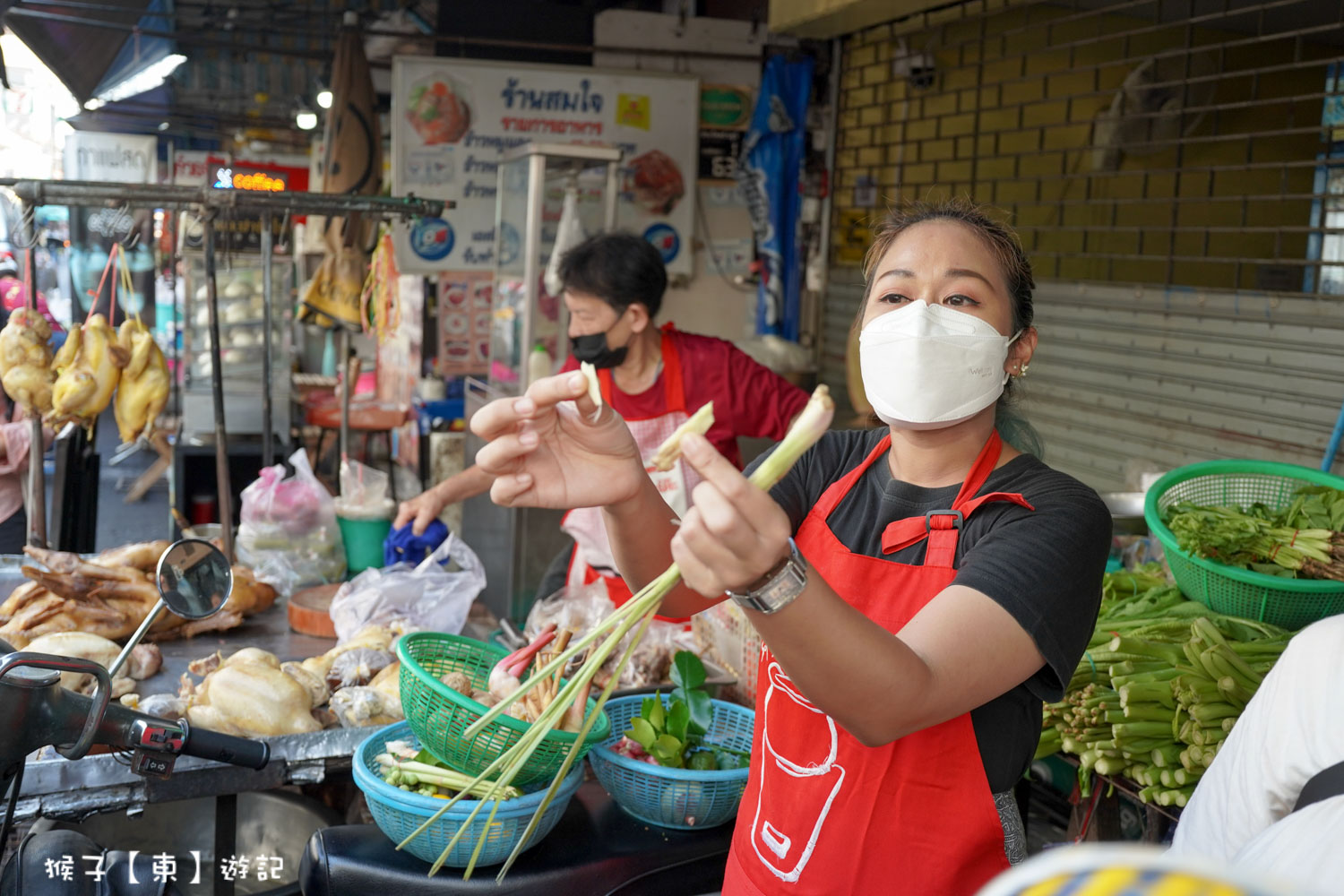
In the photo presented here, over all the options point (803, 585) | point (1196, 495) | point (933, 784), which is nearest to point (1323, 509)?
point (1196, 495)

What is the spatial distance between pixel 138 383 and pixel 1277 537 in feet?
11.5

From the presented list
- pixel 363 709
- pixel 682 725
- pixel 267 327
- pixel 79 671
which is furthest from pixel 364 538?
pixel 79 671

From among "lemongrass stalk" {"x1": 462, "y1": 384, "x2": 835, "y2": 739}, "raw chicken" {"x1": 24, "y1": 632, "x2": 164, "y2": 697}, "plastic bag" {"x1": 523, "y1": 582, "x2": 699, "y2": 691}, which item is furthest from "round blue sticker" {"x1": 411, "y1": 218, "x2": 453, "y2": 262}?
"lemongrass stalk" {"x1": 462, "y1": 384, "x2": 835, "y2": 739}

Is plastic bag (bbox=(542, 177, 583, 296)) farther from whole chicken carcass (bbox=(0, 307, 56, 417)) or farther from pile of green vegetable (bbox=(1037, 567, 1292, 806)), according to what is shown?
pile of green vegetable (bbox=(1037, 567, 1292, 806))

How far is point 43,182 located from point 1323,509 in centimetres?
369

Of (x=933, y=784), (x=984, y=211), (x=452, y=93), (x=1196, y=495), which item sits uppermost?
(x=452, y=93)

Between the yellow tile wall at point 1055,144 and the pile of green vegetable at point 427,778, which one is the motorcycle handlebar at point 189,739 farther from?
the yellow tile wall at point 1055,144

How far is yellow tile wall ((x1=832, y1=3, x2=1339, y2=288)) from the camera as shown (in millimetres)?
6230

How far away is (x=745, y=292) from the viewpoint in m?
7.32

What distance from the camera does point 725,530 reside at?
3.34ft

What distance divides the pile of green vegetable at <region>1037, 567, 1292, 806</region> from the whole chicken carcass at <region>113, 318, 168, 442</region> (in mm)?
3041

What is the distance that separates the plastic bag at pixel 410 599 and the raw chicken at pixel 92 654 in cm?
53

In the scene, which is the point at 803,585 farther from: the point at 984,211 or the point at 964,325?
the point at 984,211

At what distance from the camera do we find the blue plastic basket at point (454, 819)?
6.28 ft
